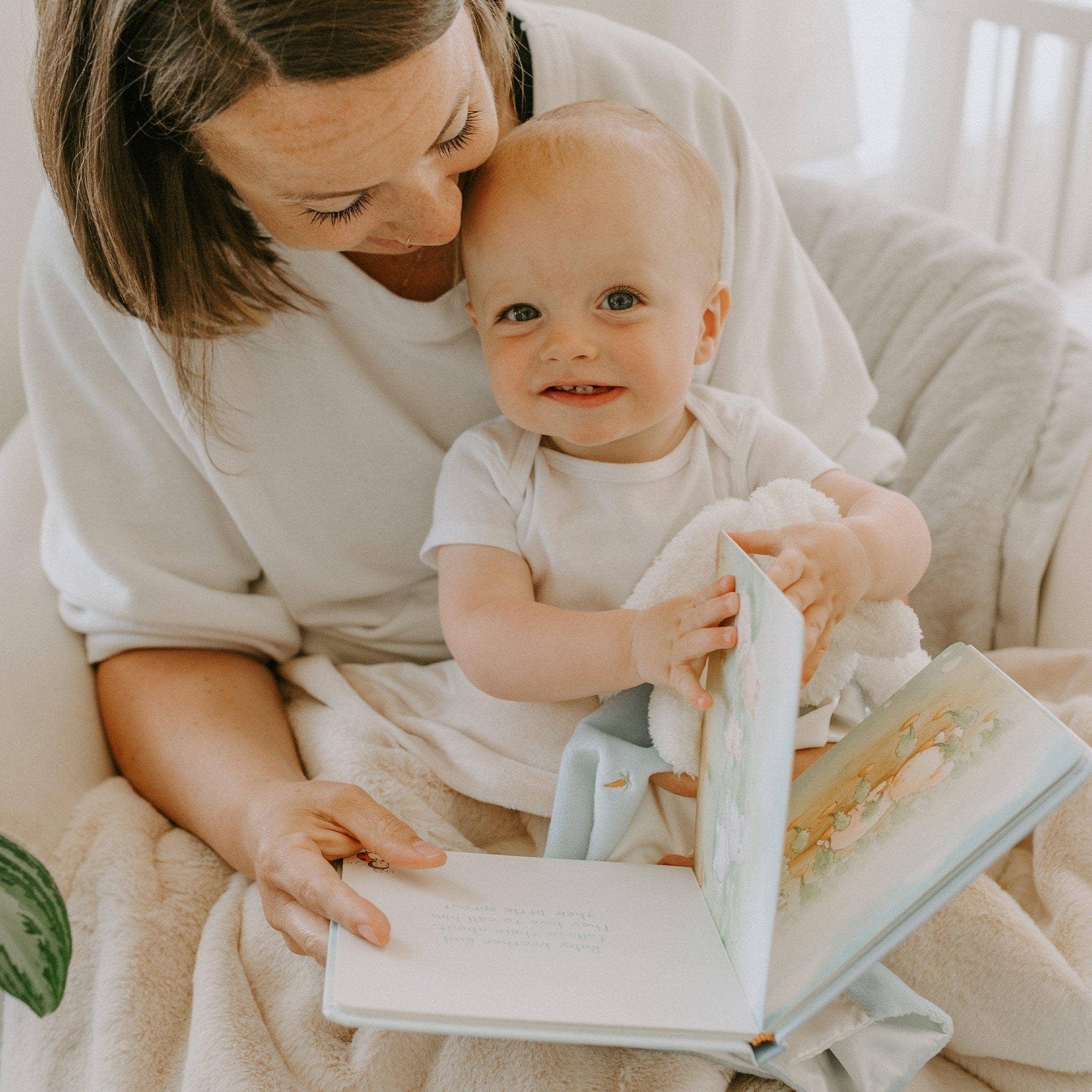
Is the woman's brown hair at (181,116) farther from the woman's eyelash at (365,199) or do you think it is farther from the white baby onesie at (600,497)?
the white baby onesie at (600,497)

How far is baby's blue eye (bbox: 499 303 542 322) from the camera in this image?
876 mm

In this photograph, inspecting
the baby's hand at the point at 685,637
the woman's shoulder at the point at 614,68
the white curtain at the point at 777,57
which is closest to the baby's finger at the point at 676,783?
the baby's hand at the point at 685,637

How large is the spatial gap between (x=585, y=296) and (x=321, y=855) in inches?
17.8

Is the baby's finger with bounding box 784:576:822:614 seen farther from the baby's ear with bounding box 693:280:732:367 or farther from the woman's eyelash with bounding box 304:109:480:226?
the woman's eyelash with bounding box 304:109:480:226

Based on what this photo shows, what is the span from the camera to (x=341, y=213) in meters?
0.81

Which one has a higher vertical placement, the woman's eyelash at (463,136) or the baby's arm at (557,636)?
the woman's eyelash at (463,136)

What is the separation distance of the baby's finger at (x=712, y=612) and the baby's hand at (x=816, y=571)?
0.03 m

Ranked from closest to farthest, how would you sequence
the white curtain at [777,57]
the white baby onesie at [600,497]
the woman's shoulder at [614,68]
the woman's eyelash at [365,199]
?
the woman's eyelash at [365,199] → the white baby onesie at [600,497] → the woman's shoulder at [614,68] → the white curtain at [777,57]

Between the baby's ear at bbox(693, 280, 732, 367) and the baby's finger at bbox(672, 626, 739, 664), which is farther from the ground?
the baby's ear at bbox(693, 280, 732, 367)

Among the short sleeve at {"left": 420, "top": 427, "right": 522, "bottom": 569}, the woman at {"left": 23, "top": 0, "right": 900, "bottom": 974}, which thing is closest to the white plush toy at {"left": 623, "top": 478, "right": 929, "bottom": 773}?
the short sleeve at {"left": 420, "top": 427, "right": 522, "bottom": 569}

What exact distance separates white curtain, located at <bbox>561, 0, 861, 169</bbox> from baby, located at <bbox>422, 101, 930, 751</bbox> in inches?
43.1

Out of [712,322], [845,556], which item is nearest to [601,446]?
[712,322]

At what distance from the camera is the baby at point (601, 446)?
0.81 metres

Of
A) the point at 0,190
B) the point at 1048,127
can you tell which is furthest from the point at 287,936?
the point at 1048,127
